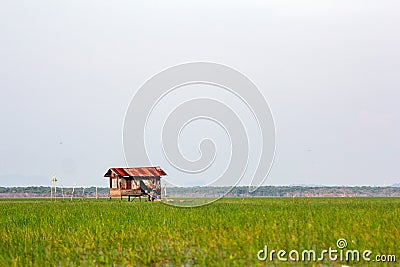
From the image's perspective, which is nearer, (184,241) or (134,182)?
(184,241)

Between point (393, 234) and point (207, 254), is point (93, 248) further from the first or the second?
point (393, 234)

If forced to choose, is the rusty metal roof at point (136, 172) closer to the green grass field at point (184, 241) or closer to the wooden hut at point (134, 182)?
the wooden hut at point (134, 182)

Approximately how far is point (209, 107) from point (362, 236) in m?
13.6

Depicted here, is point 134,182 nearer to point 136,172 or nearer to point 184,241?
point 136,172

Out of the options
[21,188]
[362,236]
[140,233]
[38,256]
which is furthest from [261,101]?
[21,188]

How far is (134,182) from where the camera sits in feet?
157

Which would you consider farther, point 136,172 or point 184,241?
point 136,172

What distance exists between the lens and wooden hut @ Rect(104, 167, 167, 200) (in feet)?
156

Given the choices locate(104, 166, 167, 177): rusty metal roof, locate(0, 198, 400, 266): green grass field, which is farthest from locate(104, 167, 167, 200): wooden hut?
locate(0, 198, 400, 266): green grass field

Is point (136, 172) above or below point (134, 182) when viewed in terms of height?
above

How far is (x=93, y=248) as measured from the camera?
1254 centimetres

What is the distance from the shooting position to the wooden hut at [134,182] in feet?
156

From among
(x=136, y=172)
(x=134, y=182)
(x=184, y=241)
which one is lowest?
(x=184, y=241)

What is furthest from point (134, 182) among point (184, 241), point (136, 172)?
point (184, 241)
